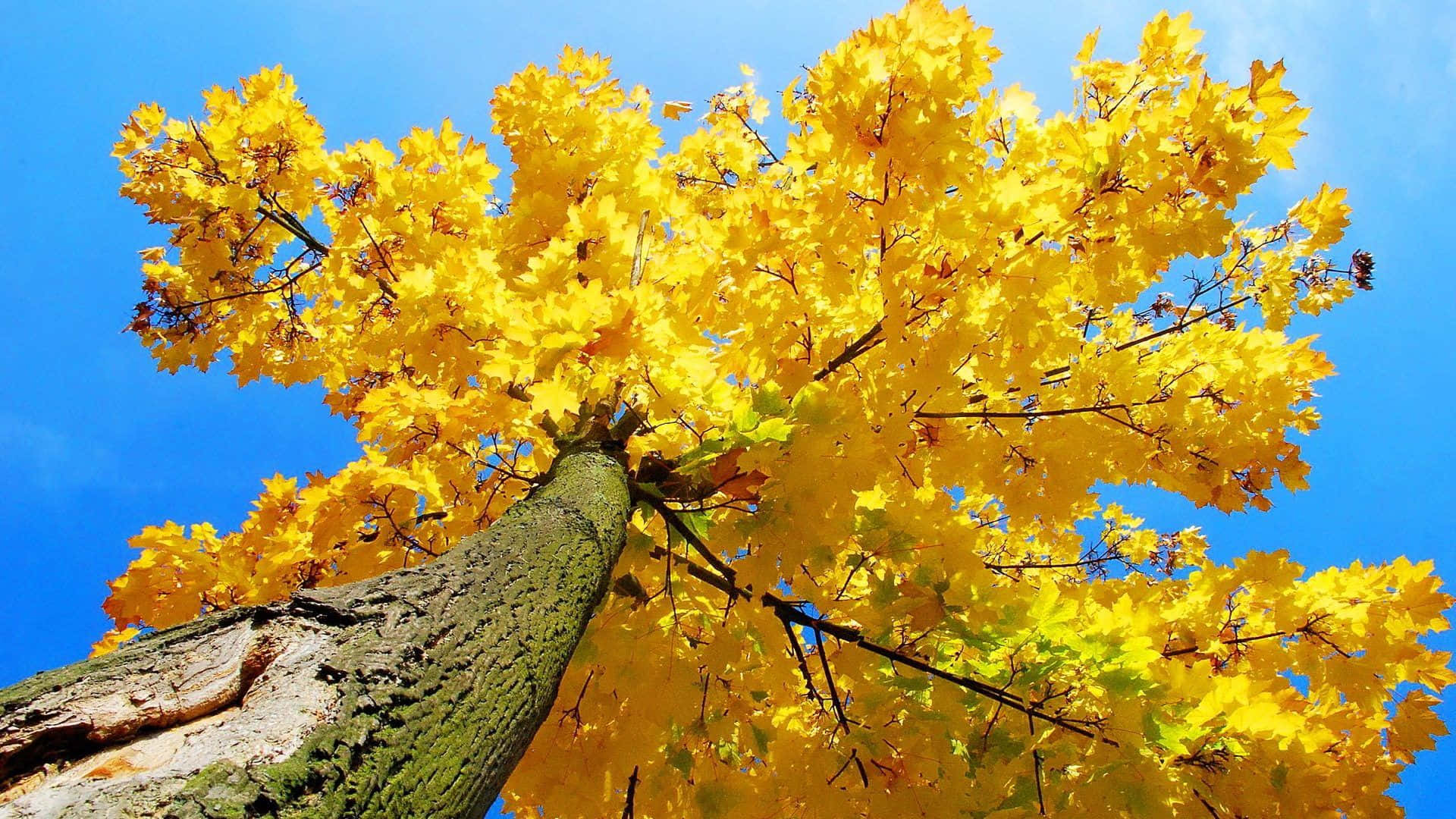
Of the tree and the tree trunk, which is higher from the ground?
the tree

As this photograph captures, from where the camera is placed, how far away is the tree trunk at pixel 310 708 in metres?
0.88

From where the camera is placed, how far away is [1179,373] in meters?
2.82

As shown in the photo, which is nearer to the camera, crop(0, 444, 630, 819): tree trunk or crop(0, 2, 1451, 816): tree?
crop(0, 444, 630, 819): tree trunk

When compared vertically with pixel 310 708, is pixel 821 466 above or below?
above

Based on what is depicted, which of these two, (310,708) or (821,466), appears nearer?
(310,708)

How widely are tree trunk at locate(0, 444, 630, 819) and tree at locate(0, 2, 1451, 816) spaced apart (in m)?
0.01

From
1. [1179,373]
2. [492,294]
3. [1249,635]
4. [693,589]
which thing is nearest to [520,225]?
[492,294]

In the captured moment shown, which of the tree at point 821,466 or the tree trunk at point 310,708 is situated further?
the tree at point 821,466

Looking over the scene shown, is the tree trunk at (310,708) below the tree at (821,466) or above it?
below

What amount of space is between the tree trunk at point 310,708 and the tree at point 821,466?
0.01 m

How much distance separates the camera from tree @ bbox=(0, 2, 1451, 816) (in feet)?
6.45

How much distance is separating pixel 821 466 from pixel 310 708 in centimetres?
137

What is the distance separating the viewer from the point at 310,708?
103 centimetres

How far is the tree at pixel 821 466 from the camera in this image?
1.97 m
